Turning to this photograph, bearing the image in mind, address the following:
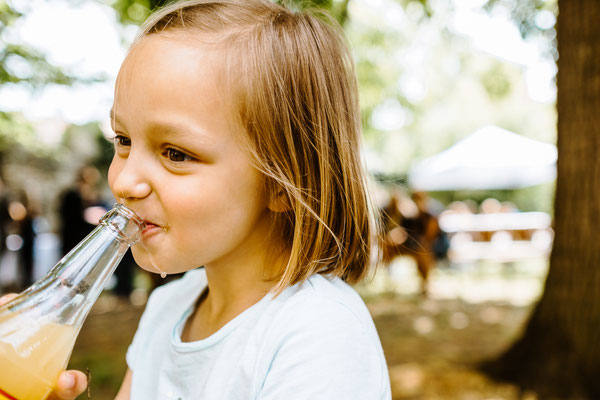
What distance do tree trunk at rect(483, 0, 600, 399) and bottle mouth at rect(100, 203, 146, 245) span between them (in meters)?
3.35

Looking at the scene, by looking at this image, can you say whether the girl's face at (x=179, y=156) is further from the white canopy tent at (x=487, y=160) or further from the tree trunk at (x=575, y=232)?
the white canopy tent at (x=487, y=160)

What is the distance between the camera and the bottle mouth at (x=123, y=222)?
99 centimetres

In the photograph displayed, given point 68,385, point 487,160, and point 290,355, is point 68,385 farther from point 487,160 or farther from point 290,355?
→ point 487,160

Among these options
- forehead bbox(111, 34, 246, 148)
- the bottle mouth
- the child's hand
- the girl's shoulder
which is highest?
forehead bbox(111, 34, 246, 148)

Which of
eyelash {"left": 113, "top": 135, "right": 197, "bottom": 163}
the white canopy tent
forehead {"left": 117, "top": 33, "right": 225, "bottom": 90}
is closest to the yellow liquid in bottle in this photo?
eyelash {"left": 113, "top": 135, "right": 197, "bottom": 163}

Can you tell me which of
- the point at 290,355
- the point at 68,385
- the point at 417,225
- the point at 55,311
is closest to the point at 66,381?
the point at 68,385

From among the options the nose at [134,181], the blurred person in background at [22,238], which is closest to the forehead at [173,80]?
the nose at [134,181]

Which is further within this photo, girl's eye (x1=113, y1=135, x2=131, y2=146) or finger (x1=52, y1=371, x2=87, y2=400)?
girl's eye (x1=113, y1=135, x2=131, y2=146)

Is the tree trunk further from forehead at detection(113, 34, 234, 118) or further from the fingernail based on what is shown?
the fingernail

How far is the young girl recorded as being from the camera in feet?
3.06

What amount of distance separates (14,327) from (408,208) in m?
8.21

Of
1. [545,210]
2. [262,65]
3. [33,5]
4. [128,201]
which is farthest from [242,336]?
[545,210]

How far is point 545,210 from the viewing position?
20906mm

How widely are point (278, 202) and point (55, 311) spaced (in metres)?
0.48
